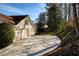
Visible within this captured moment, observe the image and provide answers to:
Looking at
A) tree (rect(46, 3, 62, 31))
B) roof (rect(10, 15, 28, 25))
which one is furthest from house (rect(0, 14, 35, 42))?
tree (rect(46, 3, 62, 31))

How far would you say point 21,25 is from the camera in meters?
3.47

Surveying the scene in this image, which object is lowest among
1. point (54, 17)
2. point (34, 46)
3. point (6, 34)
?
point (34, 46)

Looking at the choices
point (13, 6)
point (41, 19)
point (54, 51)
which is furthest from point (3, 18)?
point (54, 51)

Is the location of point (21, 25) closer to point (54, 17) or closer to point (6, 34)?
point (6, 34)

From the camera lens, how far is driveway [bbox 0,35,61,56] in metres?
3.45

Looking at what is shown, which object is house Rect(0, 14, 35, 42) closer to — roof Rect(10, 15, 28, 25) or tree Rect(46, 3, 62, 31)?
roof Rect(10, 15, 28, 25)

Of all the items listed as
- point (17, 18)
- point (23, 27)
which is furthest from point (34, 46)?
point (17, 18)

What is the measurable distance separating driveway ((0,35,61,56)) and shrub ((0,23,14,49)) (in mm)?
Answer: 70

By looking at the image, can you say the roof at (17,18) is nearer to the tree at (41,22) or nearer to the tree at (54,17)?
the tree at (41,22)

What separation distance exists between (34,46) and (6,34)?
0.34 metres

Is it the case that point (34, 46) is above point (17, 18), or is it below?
below

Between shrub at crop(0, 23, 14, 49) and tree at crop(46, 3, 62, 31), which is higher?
tree at crop(46, 3, 62, 31)

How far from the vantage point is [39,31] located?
11.5ft

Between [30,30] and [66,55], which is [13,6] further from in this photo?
[66,55]
